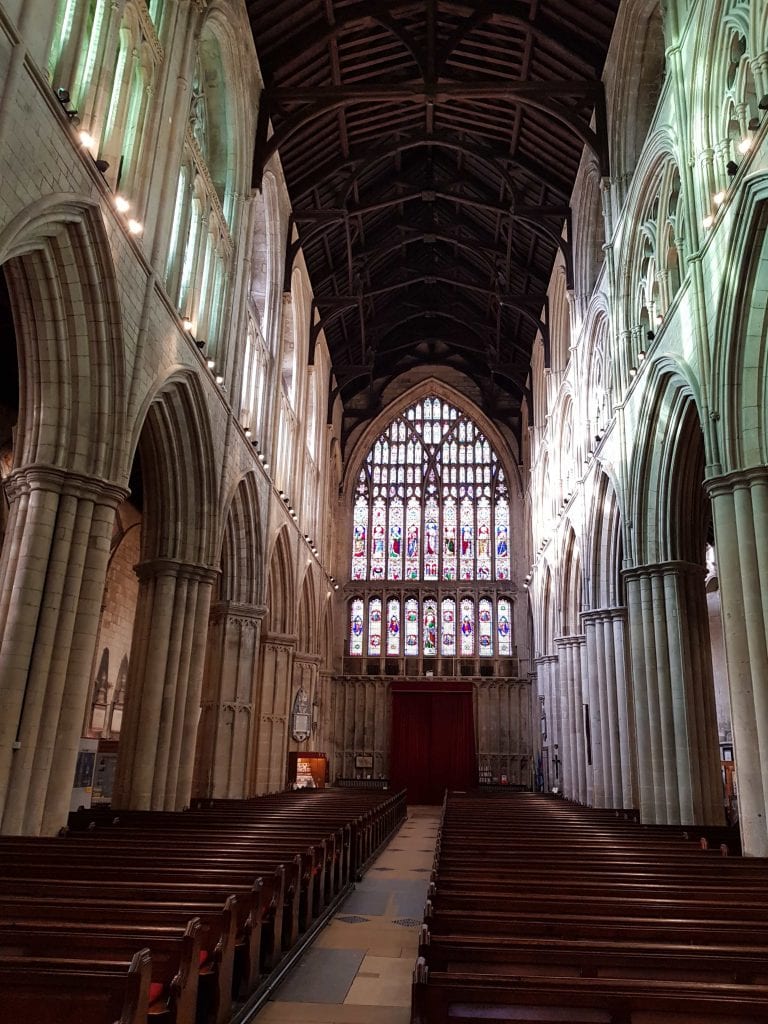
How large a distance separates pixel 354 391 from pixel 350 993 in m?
27.1

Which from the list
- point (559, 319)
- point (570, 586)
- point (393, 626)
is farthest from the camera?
point (393, 626)

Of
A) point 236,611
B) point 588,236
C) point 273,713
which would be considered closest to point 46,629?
point 236,611

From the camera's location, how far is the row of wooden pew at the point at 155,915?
8.57ft

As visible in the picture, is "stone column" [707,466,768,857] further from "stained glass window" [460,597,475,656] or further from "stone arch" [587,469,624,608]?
"stained glass window" [460,597,475,656]

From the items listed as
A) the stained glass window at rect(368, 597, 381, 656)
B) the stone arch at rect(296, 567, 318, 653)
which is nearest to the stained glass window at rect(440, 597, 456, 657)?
the stained glass window at rect(368, 597, 381, 656)

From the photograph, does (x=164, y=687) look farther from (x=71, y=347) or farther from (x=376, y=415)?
(x=376, y=415)

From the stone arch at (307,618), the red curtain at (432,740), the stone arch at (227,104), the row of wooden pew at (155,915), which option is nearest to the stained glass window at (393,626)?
the red curtain at (432,740)

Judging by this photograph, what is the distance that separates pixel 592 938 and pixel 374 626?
2525 cm

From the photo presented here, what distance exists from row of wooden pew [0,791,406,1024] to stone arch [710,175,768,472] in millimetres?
6298

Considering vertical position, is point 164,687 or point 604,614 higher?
point 604,614

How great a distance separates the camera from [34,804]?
7852 mm

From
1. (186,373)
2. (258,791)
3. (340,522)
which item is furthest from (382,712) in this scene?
(186,373)

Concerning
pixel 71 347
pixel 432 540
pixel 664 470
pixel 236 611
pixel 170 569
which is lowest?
pixel 170 569

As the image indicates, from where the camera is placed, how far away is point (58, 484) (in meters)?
8.81
